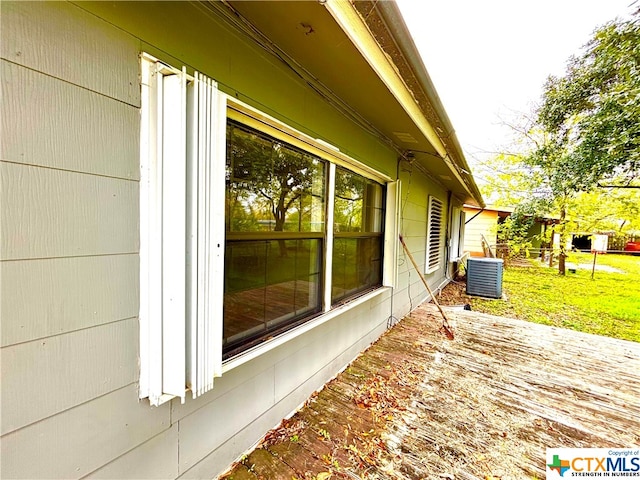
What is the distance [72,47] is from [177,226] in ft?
2.11

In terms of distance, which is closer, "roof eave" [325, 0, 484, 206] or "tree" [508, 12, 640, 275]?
"roof eave" [325, 0, 484, 206]

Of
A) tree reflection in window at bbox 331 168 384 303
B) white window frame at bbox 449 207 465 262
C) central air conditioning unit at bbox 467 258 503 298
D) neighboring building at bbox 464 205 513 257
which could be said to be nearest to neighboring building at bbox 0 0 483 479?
tree reflection in window at bbox 331 168 384 303

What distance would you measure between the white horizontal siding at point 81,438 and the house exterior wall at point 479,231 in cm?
1453

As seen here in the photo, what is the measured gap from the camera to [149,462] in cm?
121

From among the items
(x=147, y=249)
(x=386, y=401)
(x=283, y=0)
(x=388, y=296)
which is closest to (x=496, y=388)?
(x=386, y=401)

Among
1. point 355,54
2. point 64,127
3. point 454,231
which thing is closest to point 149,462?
point 64,127

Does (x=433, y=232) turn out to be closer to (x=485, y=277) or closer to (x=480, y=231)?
(x=485, y=277)

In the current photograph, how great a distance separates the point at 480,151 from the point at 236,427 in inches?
559

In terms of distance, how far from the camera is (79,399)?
0.97 metres

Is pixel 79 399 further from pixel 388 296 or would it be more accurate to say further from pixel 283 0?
pixel 388 296

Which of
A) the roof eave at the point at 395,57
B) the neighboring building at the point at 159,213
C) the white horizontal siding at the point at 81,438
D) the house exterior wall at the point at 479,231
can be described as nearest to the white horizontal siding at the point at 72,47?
the neighboring building at the point at 159,213

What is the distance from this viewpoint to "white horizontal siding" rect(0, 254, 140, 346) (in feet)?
2.72

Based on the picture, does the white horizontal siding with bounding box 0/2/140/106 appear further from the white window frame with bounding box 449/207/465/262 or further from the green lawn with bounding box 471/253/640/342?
the white window frame with bounding box 449/207/465/262

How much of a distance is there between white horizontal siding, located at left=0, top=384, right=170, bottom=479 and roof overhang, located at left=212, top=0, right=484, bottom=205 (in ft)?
5.66
